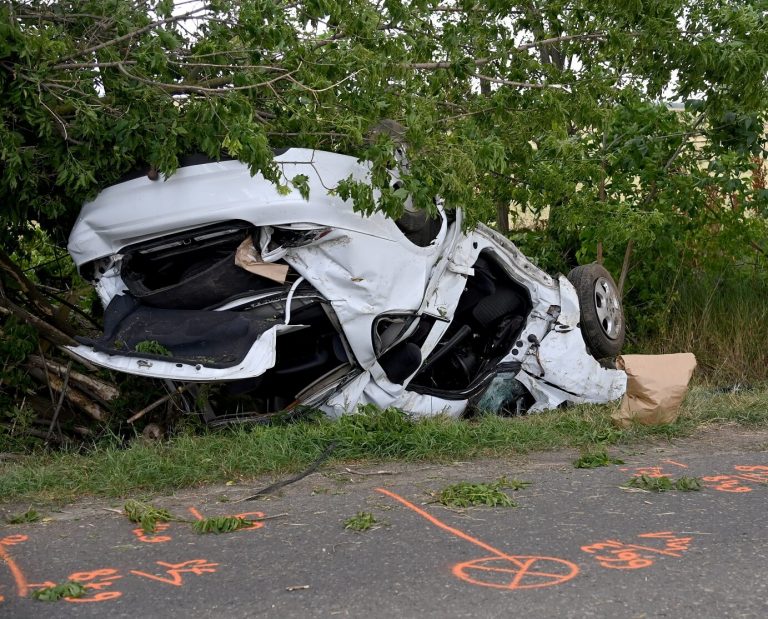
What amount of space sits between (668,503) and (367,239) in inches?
99.5

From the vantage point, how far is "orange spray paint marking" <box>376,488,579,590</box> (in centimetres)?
402

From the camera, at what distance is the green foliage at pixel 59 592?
3.93 meters

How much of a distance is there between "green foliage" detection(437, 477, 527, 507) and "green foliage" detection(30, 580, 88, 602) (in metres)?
1.92

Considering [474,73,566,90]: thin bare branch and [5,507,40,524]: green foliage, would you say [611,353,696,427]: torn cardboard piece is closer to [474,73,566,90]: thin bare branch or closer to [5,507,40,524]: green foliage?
[474,73,566,90]: thin bare branch

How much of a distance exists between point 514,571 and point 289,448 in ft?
7.22

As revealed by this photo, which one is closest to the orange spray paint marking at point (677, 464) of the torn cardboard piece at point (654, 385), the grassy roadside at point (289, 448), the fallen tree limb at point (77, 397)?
the grassy roadside at point (289, 448)

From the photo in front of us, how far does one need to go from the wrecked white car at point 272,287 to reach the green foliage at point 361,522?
1.28m

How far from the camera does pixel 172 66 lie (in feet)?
22.0

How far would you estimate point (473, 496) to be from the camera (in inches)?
207

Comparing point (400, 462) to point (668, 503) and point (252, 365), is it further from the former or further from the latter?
point (668, 503)

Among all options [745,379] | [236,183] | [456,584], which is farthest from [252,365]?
[745,379]

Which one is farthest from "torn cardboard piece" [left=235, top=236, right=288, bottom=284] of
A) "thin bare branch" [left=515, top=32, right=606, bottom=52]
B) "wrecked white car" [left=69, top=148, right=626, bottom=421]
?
"thin bare branch" [left=515, top=32, right=606, bottom=52]

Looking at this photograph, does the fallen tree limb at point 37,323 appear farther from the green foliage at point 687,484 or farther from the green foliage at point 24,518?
the green foliage at point 687,484

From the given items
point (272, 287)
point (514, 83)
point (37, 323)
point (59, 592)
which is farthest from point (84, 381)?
point (514, 83)
